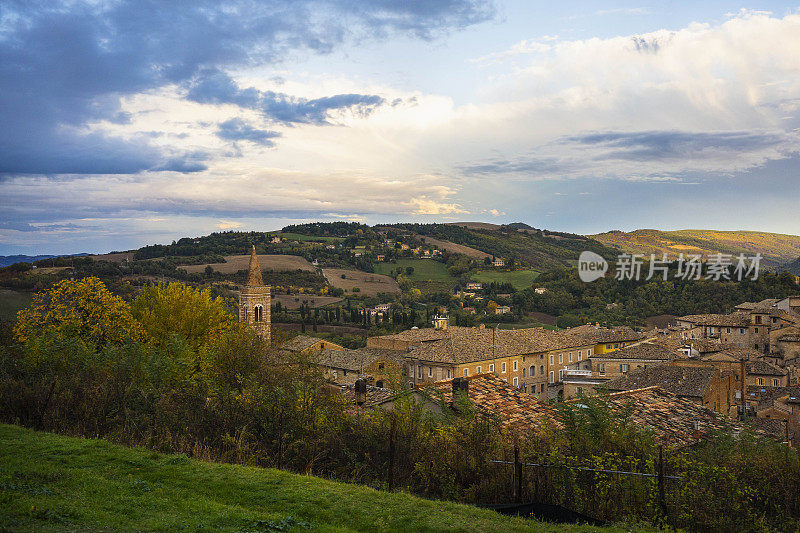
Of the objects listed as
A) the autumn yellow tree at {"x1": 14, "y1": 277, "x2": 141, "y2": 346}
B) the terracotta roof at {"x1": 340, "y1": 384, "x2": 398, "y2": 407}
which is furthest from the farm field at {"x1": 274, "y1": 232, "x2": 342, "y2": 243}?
the terracotta roof at {"x1": 340, "y1": 384, "x2": 398, "y2": 407}

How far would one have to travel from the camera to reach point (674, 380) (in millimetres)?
27391

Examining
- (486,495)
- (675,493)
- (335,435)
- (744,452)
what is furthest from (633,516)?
(335,435)

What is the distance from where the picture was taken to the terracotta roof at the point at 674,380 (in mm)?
25516

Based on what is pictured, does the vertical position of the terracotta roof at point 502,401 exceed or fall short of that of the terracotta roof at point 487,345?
it exceeds it

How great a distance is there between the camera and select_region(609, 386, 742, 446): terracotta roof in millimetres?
15495

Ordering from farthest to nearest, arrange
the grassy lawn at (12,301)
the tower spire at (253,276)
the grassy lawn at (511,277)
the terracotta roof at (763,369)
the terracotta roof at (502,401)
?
the grassy lawn at (511,277) < the tower spire at (253,276) < the grassy lawn at (12,301) < the terracotta roof at (763,369) < the terracotta roof at (502,401)

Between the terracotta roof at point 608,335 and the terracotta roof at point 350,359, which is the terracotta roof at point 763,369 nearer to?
the terracotta roof at point 608,335

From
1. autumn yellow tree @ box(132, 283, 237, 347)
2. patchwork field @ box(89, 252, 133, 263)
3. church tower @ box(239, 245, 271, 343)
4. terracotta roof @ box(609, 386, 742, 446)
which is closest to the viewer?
terracotta roof @ box(609, 386, 742, 446)

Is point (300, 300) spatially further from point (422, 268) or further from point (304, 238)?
point (304, 238)

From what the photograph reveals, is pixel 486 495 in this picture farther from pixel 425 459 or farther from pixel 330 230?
pixel 330 230

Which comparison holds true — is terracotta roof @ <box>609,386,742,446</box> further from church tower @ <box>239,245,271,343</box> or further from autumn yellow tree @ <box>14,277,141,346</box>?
church tower @ <box>239,245,271,343</box>

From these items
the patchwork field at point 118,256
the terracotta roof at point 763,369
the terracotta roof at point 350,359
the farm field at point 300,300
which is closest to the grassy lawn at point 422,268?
the farm field at point 300,300

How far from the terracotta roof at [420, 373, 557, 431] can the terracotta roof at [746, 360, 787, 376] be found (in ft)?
92.0

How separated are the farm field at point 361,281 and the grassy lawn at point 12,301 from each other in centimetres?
6017
